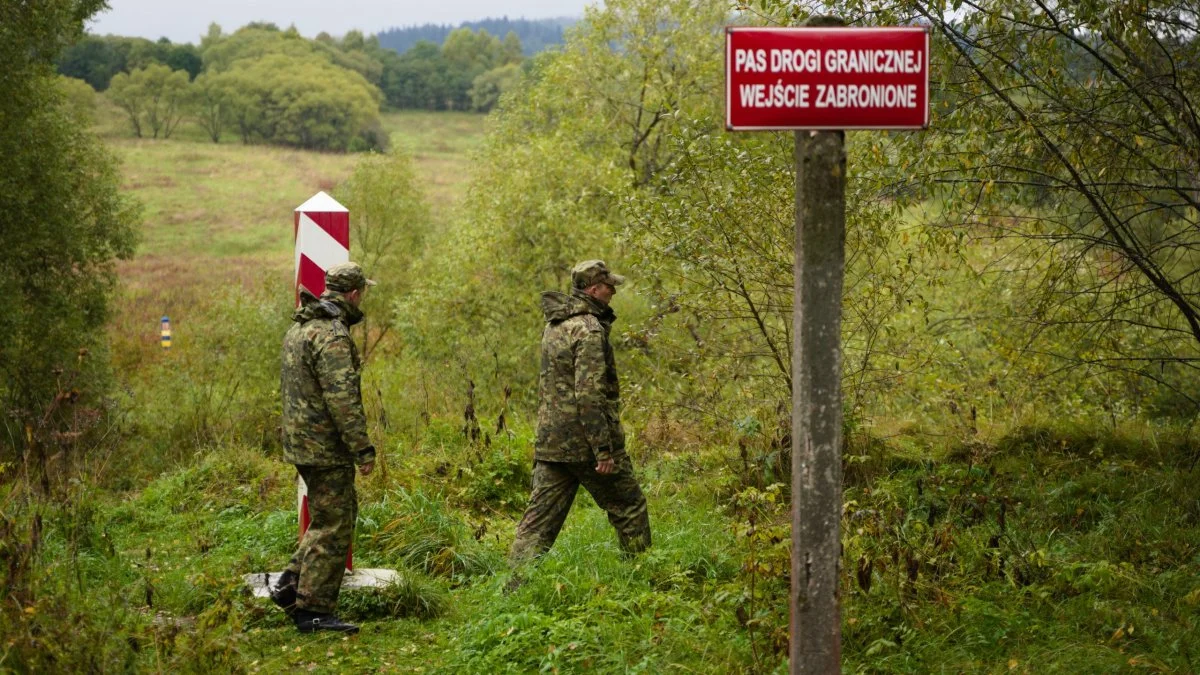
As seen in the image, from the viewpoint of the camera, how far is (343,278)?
20.5ft

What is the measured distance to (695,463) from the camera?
338 inches

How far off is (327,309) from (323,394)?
487 mm

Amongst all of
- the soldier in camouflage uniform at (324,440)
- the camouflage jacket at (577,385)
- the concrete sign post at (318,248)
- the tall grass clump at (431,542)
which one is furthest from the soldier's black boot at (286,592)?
the camouflage jacket at (577,385)

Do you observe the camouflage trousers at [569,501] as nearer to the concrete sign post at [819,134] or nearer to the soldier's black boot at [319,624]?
the soldier's black boot at [319,624]

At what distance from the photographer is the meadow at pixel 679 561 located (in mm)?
4863

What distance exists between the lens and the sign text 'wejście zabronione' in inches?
133

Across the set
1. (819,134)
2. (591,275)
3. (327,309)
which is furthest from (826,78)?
(327,309)

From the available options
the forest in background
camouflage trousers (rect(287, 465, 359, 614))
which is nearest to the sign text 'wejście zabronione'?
the forest in background

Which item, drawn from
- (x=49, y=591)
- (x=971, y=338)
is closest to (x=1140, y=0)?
(x=49, y=591)

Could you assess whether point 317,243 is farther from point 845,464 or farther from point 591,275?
point 845,464

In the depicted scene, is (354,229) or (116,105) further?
(116,105)

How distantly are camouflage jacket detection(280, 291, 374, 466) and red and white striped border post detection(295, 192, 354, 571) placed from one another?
2.06 ft

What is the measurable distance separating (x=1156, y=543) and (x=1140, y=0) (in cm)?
310

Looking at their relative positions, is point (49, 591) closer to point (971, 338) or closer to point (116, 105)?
point (971, 338)
